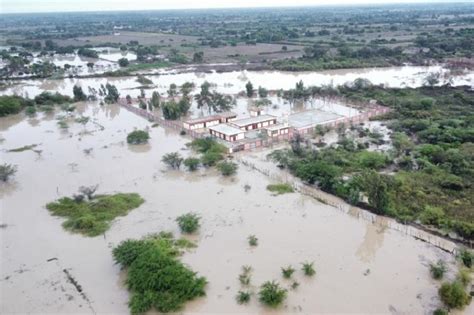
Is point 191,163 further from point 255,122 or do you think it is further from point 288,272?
point 288,272

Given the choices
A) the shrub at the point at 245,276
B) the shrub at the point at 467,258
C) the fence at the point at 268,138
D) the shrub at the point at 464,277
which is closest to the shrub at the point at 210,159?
the fence at the point at 268,138

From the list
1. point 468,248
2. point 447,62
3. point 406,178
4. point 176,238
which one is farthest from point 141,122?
point 447,62

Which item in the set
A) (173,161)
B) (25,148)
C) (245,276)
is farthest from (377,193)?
(25,148)

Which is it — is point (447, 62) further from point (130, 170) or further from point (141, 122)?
point (130, 170)

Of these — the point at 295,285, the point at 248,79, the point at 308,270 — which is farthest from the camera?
the point at 248,79

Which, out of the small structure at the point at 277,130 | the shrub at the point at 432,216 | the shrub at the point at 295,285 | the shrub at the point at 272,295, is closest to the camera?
the shrub at the point at 272,295

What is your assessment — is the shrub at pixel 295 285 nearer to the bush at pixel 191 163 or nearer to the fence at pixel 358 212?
the fence at pixel 358 212
